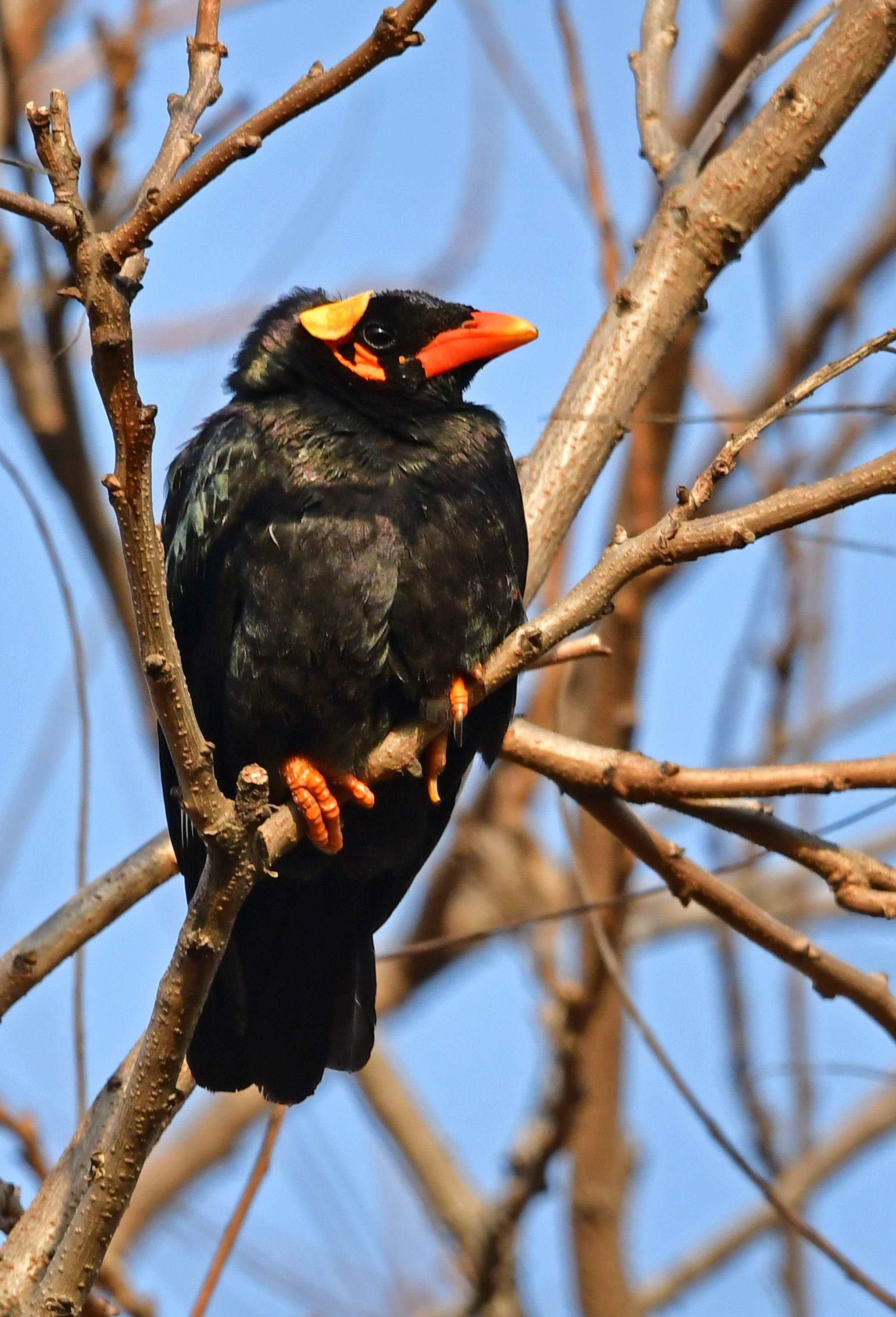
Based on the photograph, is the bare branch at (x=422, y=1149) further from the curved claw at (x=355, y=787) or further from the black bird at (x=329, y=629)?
the curved claw at (x=355, y=787)

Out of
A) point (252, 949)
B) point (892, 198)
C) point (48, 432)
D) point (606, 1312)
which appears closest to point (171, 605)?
point (252, 949)

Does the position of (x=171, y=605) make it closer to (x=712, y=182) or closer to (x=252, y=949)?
(x=252, y=949)

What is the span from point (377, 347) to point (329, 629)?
3.45 ft

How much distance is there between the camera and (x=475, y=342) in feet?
14.3

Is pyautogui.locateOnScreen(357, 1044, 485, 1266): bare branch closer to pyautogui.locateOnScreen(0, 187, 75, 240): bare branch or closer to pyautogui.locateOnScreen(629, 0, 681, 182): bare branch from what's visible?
pyautogui.locateOnScreen(629, 0, 681, 182): bare branch

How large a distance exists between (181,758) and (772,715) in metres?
3.26

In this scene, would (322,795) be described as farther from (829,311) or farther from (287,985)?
(829,311)

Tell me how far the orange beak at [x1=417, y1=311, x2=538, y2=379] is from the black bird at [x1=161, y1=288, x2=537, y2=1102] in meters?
0.03

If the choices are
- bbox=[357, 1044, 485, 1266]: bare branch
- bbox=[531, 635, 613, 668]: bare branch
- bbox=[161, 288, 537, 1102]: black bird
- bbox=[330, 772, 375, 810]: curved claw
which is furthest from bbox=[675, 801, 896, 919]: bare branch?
bbox=[357, 1044, 485, 1266]: bare branch

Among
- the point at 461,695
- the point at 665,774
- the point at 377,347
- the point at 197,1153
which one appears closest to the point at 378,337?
the point at 377,347

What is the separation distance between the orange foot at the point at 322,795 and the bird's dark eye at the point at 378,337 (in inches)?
49.8

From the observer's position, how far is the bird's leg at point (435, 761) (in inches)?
151

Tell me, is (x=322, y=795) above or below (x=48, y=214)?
above

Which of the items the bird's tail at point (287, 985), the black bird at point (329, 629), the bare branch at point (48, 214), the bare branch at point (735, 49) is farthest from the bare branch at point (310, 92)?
the bare branch at point (735, 49)
